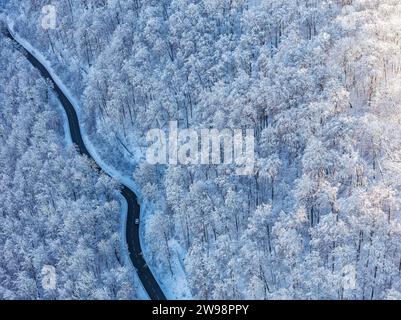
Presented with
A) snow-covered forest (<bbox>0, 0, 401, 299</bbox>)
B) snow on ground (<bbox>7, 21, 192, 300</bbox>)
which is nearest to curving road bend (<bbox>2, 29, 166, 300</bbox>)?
snow on ground (<bbox>7, 21, 192, 300</bbox>)

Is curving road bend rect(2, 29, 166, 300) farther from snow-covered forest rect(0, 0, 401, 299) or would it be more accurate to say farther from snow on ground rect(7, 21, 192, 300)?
snow-covered forest rect(0, 0, 401, 299)

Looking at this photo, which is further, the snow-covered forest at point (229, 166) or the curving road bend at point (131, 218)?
the curving road bend at point (131, 218)

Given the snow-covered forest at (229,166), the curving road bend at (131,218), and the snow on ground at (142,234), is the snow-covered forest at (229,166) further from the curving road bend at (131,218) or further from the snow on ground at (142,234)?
the curving road bend at (131,218)

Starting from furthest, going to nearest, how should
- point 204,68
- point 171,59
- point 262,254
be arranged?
point 171,59, point 204,68, point 262,254

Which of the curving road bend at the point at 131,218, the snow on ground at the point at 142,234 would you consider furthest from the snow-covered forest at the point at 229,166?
the curving road bend at the point at 131,218

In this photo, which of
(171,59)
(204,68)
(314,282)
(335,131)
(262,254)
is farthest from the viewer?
(171,59)

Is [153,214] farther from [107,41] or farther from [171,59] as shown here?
[107,41]

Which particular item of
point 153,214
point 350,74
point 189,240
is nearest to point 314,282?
point 189,240

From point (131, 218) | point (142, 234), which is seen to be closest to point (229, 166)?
point (142, 234)
